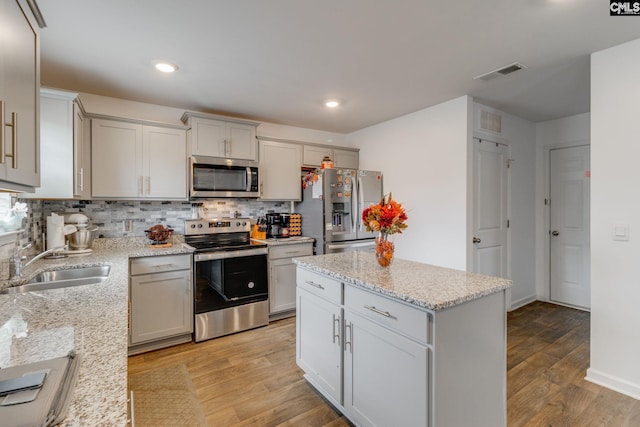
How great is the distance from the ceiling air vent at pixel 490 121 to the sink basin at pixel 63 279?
3772mm

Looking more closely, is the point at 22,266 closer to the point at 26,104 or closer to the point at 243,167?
the point at 26,104

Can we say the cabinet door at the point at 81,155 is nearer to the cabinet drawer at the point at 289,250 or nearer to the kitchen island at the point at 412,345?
the cabinet drawer at the point at 289,250

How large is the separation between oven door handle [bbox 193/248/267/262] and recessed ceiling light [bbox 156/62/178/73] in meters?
1.66

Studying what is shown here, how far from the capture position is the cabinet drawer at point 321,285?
6.18ft

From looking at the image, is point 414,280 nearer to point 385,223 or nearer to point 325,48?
point 385,223

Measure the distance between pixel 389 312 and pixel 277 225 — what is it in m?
2.62

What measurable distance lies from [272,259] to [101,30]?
8.00 feet

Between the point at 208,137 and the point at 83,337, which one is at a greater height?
the point at 208,137

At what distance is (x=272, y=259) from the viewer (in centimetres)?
346

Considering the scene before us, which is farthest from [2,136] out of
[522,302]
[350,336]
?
[522,302]

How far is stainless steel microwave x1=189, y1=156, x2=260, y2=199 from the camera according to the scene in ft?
10.7

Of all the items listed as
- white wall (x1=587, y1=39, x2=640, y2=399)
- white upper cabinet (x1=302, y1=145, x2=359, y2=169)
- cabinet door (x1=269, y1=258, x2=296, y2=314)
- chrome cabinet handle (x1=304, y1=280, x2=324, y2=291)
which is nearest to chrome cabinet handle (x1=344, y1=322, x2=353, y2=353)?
chrome cabinet handle (x1=304, y1=280, x2=324, y2=291)

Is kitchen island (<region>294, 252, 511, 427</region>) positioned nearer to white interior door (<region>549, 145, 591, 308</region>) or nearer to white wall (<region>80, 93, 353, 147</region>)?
white wall (<region>80, 93, 353, 147</region>)

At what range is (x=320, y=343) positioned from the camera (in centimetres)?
206
